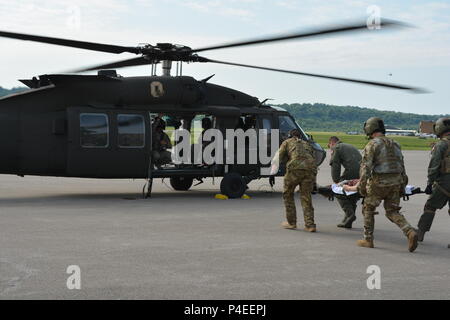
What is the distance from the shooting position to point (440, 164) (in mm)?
8297

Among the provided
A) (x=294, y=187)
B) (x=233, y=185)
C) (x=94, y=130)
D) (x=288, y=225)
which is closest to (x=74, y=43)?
(x=94, y=130)

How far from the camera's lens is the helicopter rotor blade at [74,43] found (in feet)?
33.1

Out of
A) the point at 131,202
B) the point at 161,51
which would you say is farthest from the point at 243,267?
the point at 161,51

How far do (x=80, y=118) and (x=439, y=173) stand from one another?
25.4 ft

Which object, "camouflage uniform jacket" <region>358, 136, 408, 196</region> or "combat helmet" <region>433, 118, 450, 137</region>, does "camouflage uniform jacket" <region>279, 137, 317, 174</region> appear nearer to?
"camouflage uniform jacket" <region>358, 136, 408, 196</region>

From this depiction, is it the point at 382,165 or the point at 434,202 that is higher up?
the point at 382,165

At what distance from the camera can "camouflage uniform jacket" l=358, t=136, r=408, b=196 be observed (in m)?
7.86

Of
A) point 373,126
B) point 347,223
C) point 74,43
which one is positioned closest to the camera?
point 373,126

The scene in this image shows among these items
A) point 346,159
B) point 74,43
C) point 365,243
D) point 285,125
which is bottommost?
point 365,243

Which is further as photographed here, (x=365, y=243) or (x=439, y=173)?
(x=439, y=173)

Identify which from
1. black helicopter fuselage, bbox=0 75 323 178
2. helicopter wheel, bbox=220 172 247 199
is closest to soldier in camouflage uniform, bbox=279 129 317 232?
helicopter wheel, bbox=220 172 247 199

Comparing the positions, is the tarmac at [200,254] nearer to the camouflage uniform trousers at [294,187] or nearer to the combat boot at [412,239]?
the combat boot at [412,239]

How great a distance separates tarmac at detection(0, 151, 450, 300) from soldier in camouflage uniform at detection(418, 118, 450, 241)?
59cm

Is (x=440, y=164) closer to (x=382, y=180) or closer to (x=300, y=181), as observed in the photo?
(x=382, y=180)
